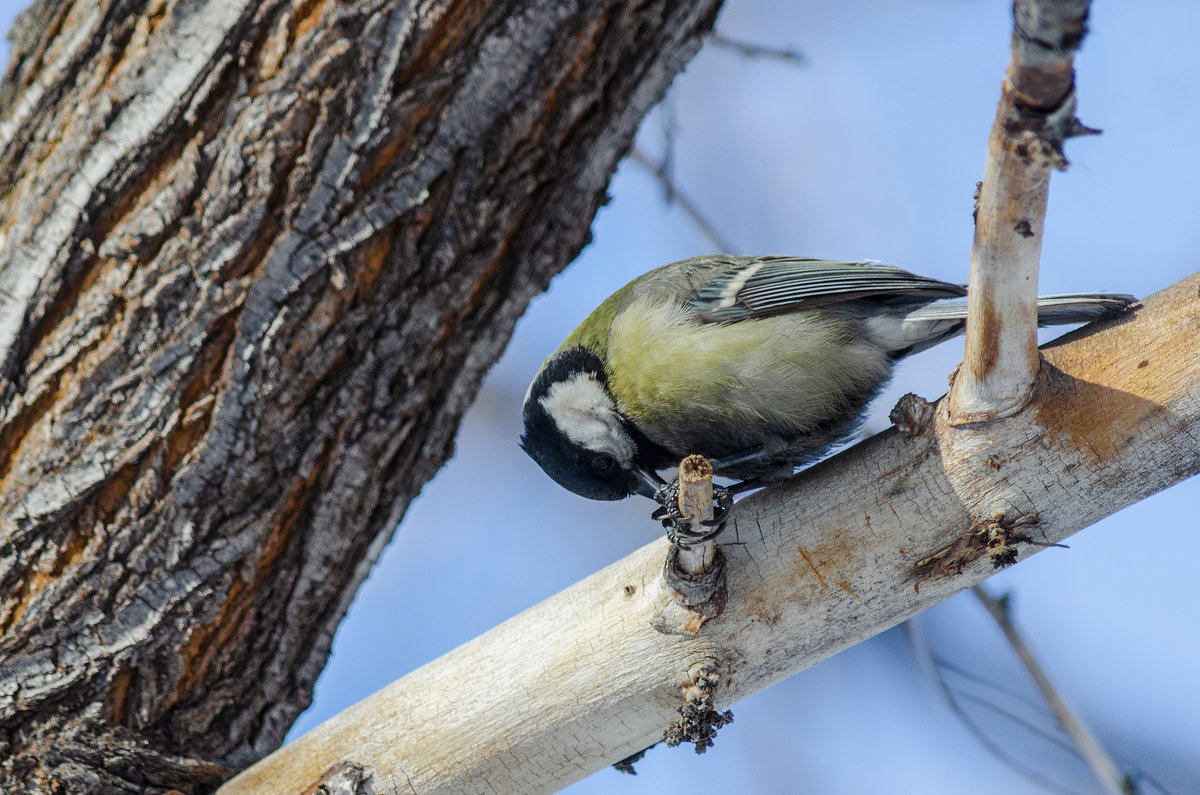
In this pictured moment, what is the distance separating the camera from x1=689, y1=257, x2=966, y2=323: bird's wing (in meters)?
2.20

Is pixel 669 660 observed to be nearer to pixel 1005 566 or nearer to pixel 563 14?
pixel 1005 566

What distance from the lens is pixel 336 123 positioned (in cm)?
211

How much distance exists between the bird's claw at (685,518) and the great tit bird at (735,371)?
0.44ft

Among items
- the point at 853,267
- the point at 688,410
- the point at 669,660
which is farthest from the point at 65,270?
the point at 853,267

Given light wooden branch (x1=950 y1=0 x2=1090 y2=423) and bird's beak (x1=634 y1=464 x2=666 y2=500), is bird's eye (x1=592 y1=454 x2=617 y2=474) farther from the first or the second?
light wooden branch (x1=950 y1=0 x2=1090 y2=423)

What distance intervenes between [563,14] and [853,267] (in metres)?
0.95

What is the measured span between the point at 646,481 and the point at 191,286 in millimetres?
1199

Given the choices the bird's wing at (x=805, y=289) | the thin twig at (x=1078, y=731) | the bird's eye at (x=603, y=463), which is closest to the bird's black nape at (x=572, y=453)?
the bird's eye at (x=603, y=463)

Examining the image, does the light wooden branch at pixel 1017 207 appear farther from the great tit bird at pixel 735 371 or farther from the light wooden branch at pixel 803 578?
the great tit bird at pixel 735 371

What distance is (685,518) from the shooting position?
1.60m

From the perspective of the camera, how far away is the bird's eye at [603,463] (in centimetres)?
238

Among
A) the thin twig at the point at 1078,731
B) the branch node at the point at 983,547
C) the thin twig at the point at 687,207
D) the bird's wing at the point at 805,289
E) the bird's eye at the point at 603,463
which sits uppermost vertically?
the thin twig at the point at 687,207

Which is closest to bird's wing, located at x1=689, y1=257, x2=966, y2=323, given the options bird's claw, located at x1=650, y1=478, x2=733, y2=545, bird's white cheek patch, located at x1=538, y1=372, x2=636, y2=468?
bird's white cheek patch, located at x1=538, y1=372, x2=636, y2=468

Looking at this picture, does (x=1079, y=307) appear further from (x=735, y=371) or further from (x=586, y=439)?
(x=586, y=439)
